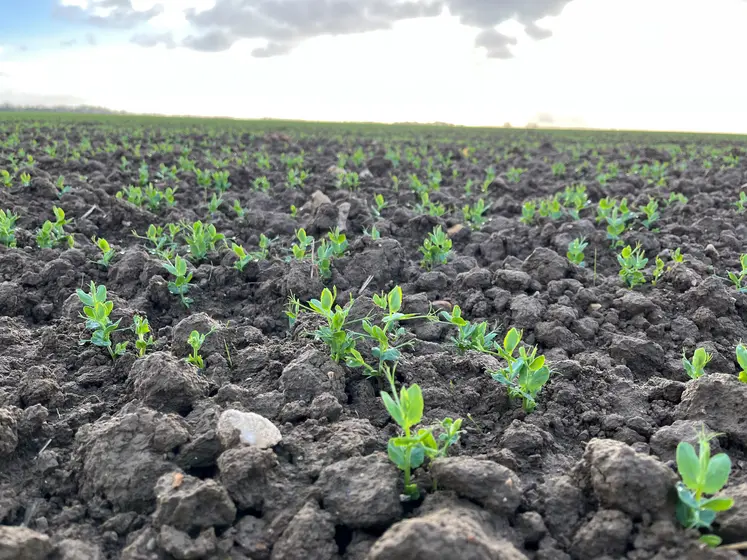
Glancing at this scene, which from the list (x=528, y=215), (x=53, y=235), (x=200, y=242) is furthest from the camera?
(x=528, y=215)

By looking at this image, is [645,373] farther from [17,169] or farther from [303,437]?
[17,169]

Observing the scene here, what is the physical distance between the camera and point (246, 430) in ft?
6.75

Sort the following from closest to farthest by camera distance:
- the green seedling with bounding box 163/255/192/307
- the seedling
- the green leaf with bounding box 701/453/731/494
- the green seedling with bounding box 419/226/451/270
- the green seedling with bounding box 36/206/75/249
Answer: the green leaf with bounding box 701/453/731/494 < the green seedling with bounding box 163/255/192/307 < the seedling < the green seedling with bounding box 419/226/451/270 < the green seedling with bounding box 36/206/75/249

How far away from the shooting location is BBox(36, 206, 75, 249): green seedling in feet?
14.5

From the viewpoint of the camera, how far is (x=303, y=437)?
214 centimetres

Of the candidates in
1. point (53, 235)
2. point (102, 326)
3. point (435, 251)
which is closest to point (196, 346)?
point (102, 326)

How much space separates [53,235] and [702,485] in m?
4.59

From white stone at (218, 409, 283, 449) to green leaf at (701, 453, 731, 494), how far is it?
129 centimetres

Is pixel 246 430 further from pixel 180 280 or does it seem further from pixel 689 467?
pixel 180 280

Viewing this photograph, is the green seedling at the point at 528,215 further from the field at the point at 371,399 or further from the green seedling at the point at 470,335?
the green seedling at the point at 470,335

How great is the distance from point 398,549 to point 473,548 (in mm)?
186

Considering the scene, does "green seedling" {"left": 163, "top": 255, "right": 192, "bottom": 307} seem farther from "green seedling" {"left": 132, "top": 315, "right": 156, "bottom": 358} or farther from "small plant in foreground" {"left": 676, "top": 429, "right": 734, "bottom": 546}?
"small plant in foreground" {"left": 676, "top": 429, "right": 734, "bottom": 546}

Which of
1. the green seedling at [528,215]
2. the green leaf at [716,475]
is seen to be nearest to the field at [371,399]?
the green leaf at [716,475]

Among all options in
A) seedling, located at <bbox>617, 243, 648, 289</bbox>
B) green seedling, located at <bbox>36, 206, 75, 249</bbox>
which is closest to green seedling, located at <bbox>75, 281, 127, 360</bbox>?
green seedling, located at <bbox>36, 206, 75, 249</bbox>
